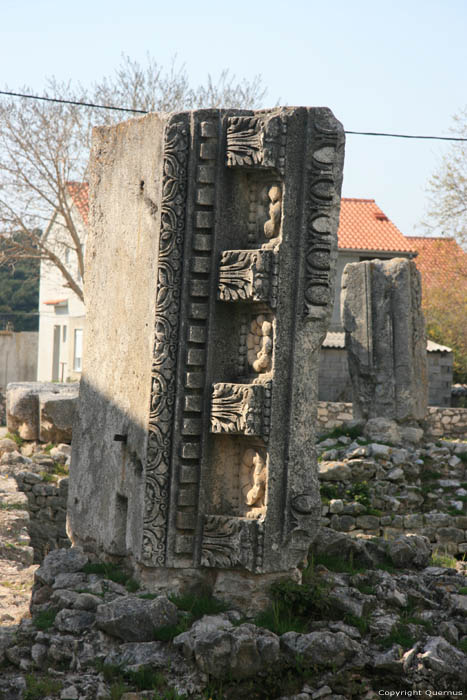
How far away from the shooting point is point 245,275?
554 cm

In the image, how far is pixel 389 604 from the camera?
19.0 feet

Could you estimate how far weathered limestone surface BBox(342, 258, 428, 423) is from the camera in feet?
38.8

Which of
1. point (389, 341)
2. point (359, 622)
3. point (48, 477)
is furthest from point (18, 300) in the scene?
point (359, 622)

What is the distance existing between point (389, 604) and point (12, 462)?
677 centimetres

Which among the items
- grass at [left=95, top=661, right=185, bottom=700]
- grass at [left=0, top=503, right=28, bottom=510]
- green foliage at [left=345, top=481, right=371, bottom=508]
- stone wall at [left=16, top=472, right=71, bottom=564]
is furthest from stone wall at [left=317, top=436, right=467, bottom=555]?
grass at [left=95, top=661, right=185, bottom=700]

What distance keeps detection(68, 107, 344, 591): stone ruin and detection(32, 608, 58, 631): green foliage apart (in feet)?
2.03

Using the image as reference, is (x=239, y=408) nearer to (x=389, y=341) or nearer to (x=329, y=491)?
(x=329, y=491)

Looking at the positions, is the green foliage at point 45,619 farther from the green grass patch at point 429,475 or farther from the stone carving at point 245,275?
the green grass patch at point 429,475

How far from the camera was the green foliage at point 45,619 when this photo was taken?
214 inches

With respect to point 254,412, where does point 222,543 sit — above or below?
below

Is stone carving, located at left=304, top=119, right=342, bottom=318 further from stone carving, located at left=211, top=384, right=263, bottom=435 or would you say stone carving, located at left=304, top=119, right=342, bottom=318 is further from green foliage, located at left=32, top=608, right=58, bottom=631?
green foliage, located at left=32, top=608, right=58, bottom=631

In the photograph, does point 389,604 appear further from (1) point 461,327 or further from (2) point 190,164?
(1) point 461,327

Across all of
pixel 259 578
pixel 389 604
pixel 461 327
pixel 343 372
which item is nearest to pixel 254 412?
pixel 259 578

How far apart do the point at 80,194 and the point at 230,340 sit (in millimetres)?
17911
